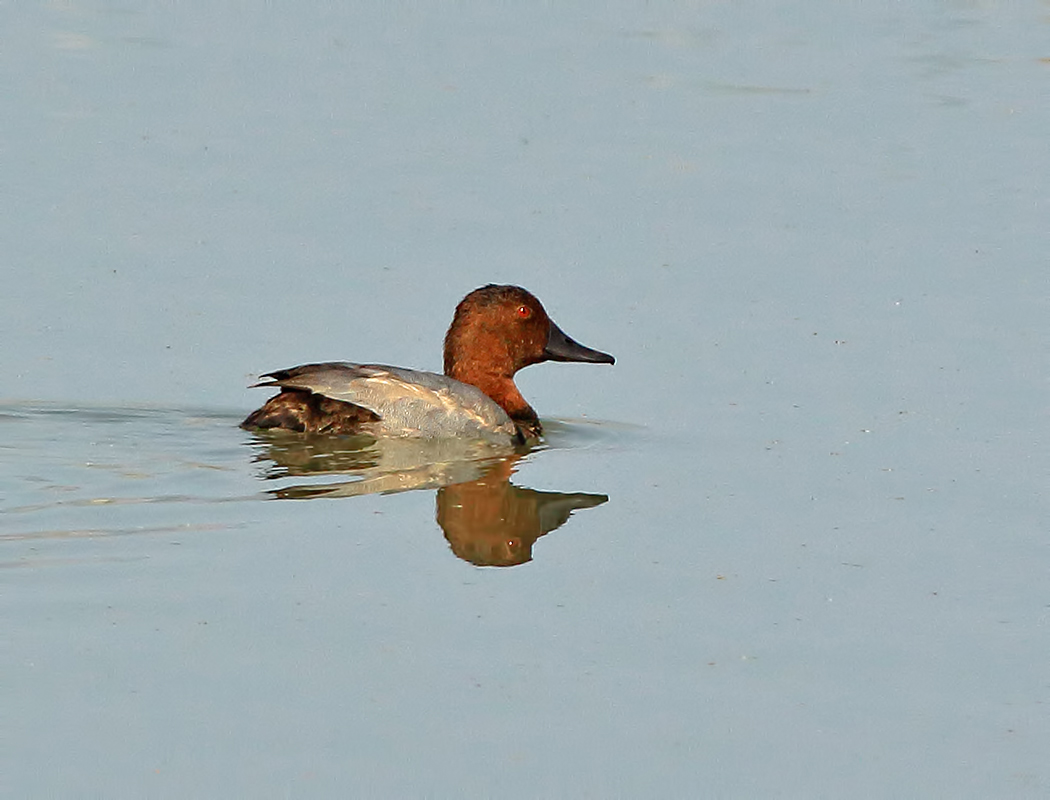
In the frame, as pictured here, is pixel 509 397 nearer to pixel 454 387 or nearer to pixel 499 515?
pixel 454 387

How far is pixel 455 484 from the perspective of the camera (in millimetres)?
8977

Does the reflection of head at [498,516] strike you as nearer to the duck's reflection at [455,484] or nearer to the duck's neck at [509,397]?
the duck's reflection at [455,484]

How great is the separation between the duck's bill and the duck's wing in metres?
0.64

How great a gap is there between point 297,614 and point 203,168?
6.90 metres

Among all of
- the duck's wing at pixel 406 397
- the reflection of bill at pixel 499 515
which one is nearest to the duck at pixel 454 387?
the duck's wing at pixel 406 397

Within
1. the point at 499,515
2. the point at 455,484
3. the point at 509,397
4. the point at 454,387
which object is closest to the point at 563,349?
the point at 509,397

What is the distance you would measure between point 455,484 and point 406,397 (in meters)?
0.77

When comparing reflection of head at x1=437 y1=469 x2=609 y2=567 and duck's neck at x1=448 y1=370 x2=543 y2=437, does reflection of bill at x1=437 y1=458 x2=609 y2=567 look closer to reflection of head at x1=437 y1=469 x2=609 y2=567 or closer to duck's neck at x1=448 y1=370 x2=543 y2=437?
reflection of head at x1=437 y1=469 x2=609 y2=567

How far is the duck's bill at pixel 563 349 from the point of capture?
10445mm

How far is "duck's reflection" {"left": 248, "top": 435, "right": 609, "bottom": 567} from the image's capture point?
8117 millimetres

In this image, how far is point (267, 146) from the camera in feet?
44.7

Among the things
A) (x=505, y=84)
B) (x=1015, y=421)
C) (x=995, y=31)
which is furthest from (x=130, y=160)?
(x=995, y=31)

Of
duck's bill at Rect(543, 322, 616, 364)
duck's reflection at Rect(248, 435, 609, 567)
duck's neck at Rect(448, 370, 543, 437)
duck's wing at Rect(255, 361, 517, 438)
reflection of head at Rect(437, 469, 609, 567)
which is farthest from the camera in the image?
duck's bill at Rect(543, 322, 616, 364)

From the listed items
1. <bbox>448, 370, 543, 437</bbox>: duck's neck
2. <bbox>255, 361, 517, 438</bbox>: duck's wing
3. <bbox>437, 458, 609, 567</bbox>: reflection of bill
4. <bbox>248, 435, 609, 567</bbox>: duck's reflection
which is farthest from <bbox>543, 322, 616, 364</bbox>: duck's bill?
<bbox>437, 458, 609, 567</bbox>: reflection of bill
